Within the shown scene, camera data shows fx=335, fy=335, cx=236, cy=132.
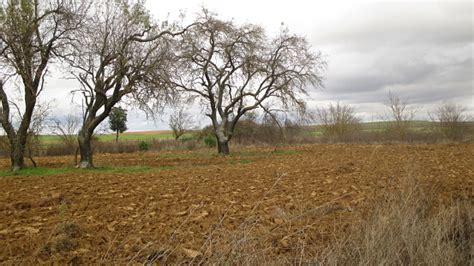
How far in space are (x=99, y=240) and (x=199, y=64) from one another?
19766mm

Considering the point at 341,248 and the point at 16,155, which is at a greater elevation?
the point at 16,155

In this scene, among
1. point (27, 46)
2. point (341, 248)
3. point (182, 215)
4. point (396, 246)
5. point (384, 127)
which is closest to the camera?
point (341, 248)

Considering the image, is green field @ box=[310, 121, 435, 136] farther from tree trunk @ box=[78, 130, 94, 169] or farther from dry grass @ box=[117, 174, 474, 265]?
dry grass @ box=[117, 174, 474, 265]

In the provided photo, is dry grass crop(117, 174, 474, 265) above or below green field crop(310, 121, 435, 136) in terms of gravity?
below

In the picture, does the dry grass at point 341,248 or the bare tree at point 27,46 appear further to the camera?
the bare tree at point 27,46

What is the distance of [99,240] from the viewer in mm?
4438

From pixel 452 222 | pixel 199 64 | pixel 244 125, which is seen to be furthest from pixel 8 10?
pixel 244 125

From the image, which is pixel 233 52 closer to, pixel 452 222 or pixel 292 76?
A: pixel 292 76

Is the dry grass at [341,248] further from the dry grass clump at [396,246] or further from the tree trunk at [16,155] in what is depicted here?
the tree trunk at [16,155]

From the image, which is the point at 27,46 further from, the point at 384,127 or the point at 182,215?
the point at 384,127

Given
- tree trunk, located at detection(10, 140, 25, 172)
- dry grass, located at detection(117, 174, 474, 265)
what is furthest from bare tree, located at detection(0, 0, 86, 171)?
dry grass, located at detection(117, 174, 474, 265)

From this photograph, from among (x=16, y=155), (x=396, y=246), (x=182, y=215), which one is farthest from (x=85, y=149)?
(x=396, y=246)

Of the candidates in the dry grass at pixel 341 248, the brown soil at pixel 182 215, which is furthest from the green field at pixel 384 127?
the dry grass at pixel 341 248

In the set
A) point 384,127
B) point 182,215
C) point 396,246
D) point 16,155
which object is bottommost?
point 396,246
